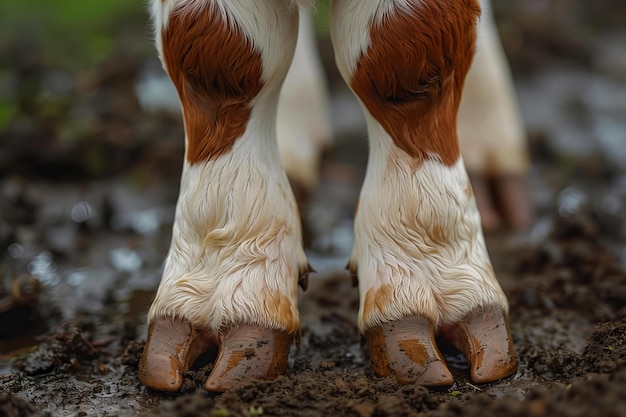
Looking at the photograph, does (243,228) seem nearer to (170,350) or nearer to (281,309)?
(281,309)

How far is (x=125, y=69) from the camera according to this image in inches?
186

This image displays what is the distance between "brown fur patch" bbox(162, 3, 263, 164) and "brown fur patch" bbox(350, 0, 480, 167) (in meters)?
0.26

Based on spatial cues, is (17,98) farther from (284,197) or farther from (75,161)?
(284,197)

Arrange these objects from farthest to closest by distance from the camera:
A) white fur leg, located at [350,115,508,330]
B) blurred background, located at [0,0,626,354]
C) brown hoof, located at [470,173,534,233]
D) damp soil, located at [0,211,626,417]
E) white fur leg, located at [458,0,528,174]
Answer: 1. brown hoof, located at [470,173,534,233]
2. white fur leg, located at [458,0,528,174]
3. blurred background, located at [0,0,626,354]
4. white fur leg, located at [350,115,508,330]
5. damp soil, located at [0,211,626,417]

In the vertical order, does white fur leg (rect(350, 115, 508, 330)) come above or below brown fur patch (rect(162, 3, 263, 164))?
below

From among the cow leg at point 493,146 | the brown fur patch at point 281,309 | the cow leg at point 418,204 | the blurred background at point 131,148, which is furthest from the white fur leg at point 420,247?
the cow leg at point 493,146

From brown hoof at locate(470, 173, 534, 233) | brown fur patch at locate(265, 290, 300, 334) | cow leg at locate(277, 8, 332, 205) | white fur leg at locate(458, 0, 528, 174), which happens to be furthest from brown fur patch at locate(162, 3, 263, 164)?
brown hoof at locate(470, 173, 534, 233)

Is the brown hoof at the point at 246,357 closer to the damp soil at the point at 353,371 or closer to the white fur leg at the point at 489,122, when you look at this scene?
the damp soil at the point at 353,371

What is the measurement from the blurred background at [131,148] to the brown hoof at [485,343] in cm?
110

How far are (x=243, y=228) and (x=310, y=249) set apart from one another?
1334 millimetres

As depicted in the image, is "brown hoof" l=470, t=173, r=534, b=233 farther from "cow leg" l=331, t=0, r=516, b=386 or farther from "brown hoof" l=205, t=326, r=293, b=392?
"brown hoof" l=205, t=326, r=293, b=392

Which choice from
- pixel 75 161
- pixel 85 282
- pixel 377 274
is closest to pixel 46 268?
pixel 85 282

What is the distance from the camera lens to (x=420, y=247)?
1.83 m

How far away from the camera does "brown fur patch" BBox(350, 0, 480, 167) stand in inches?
67.3
